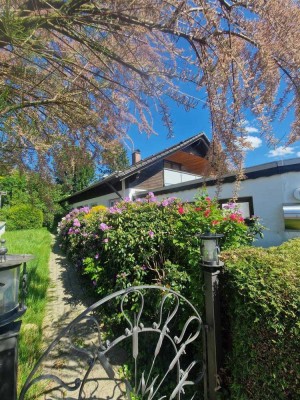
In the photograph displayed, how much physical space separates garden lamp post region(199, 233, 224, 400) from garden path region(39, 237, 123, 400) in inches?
32.3

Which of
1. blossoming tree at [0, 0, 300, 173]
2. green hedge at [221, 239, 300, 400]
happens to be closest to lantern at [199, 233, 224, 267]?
green hedge at [221, 239, 300, 400]

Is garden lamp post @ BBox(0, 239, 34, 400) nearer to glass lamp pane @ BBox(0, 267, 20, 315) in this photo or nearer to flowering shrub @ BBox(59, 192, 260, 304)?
glass lamp pane @ BBox(0, 267, 20, 315)

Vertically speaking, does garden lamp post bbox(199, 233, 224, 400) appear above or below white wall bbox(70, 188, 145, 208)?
below

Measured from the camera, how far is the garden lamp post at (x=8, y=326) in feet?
3.33

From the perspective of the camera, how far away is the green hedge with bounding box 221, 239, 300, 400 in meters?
1.54

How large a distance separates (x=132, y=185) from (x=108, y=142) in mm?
9371

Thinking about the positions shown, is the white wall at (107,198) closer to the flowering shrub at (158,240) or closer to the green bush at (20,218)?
the green bush at (20,218)

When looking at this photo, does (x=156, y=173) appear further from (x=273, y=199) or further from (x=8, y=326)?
(x=8, y=326)

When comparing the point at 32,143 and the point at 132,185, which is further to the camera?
the point at 132,185

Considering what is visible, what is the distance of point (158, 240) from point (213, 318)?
72.0 inches

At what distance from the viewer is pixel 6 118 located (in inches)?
51.1

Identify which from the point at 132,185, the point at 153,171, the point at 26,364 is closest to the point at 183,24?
the point at 26,364

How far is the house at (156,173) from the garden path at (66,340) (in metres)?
4.77

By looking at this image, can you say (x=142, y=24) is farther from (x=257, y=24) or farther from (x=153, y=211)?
(x=153, y=211)
